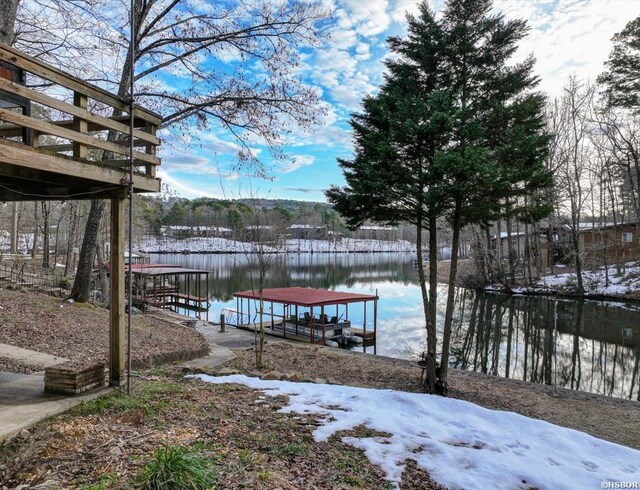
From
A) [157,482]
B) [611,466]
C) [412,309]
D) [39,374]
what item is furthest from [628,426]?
[412,309]

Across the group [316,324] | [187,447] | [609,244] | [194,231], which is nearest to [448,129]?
[187,447]

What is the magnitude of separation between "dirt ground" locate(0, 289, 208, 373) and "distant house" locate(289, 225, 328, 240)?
346ft

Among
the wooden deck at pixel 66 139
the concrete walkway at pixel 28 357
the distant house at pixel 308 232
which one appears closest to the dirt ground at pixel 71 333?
the concrete walkway at pixel 28 357

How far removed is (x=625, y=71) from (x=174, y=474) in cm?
2748

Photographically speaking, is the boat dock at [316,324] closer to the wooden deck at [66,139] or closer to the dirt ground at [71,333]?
the dirt ground at [71,333]

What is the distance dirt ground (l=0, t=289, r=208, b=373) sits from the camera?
7621 mm

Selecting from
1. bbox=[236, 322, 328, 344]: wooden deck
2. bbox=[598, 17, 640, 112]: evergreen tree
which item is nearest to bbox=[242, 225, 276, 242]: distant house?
bbox=[236, 322, 328, 344]: wooden deck

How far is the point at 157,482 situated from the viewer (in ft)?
9.04

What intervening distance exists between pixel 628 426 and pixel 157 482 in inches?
345

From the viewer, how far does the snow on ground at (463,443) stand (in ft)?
12.6

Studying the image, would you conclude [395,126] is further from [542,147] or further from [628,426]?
[628,426]

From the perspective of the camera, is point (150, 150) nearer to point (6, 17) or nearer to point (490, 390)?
point (6, 17)

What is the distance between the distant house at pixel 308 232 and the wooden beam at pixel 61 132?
366 ft

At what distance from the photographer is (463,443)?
466 cm
